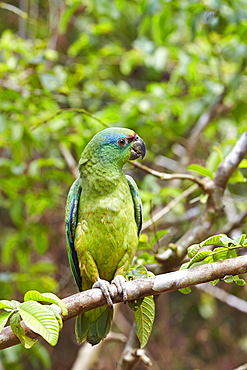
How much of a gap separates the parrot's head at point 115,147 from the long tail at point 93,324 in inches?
27.2

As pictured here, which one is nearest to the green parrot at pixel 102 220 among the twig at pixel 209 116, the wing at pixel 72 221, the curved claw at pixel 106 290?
the wing at pixel 72 221

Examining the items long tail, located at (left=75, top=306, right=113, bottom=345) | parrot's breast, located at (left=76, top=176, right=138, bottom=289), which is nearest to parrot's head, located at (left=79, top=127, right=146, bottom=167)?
parrot's breast, located at (left=76, top=176, right=138, bottom=289)

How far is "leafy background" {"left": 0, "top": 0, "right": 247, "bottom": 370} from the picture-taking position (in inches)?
108

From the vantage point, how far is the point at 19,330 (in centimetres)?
119

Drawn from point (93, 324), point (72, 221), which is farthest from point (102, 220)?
point (93, 324)

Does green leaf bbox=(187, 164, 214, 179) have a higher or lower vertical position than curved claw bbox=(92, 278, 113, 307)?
higher

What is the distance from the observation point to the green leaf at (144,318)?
1.43 meters

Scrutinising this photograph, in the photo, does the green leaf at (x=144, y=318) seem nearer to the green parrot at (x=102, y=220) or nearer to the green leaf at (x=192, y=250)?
the green leaf at (x=192, y=250)

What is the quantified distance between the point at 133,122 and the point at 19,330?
2.13m

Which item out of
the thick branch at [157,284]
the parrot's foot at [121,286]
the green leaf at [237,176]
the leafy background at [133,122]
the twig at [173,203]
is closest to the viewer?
the thick branch at [157,284]

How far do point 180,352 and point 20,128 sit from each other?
3.39m

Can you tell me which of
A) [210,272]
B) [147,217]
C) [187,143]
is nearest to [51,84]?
[147,217]

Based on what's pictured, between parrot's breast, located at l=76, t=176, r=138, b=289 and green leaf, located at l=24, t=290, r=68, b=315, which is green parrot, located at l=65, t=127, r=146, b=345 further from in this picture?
green leaf, located at l=24, t=290, r=68, b=315

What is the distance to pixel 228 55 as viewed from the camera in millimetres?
2855
